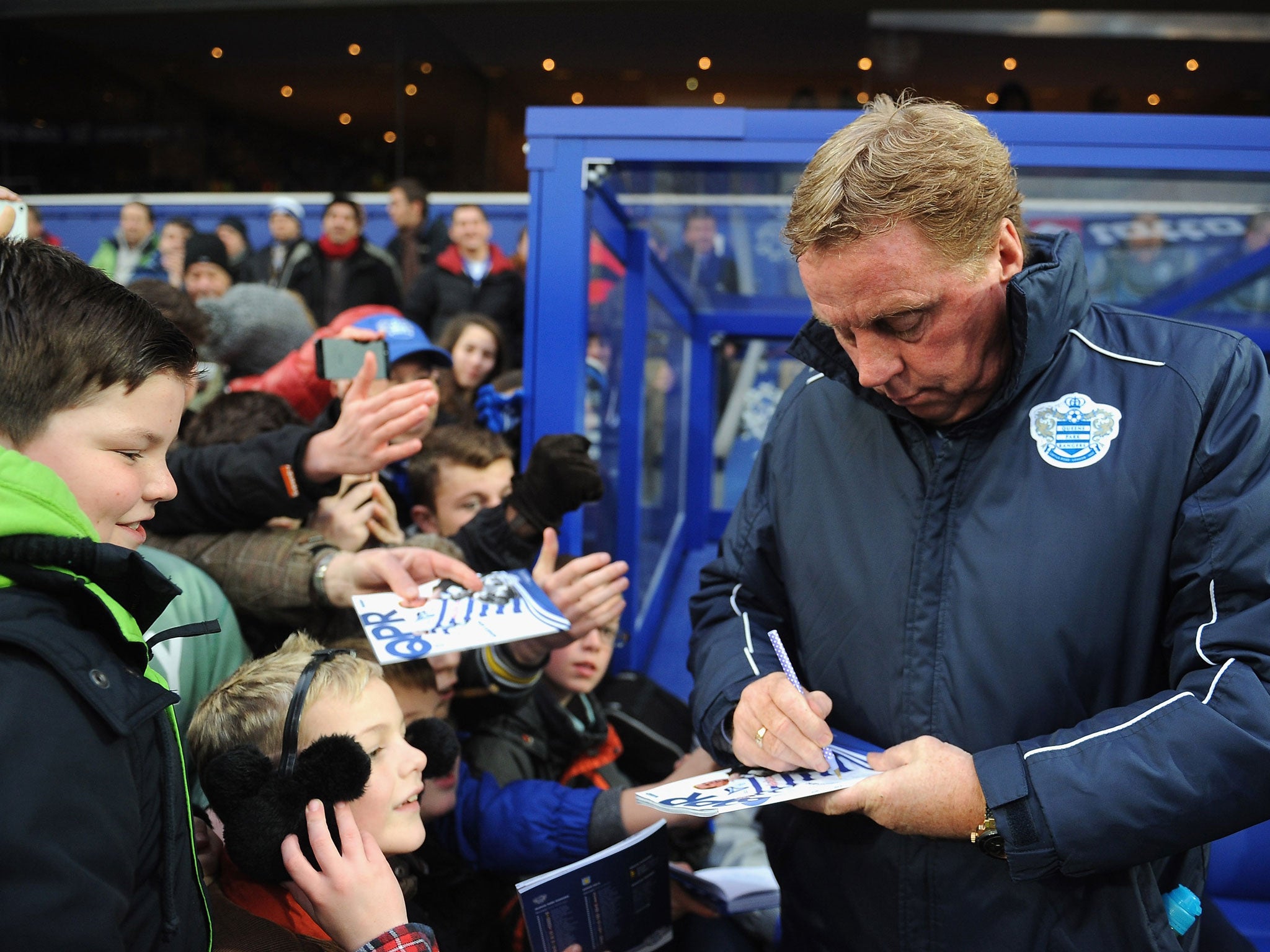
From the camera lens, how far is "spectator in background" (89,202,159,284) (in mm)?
6891

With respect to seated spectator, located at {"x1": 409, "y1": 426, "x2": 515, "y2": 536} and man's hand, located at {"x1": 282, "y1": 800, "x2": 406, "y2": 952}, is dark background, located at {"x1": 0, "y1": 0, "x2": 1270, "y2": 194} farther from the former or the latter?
man's hand, located at {"x1": 282, "y1": 800, "x2": 406, "y2": 952}

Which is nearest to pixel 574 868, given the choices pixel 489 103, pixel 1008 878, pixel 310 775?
pixel 310 775

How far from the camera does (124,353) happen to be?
1.07m

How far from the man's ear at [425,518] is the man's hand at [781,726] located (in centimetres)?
134

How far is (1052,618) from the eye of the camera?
1313 millimetres

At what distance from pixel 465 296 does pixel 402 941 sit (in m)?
4.34

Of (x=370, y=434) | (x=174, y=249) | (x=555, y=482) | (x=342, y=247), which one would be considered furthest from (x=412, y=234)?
(x=370, y=434)

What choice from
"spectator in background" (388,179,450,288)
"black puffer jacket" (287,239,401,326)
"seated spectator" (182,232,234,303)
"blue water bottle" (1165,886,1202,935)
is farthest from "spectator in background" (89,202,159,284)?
"blue water bottle" (1165,886,1202,935)

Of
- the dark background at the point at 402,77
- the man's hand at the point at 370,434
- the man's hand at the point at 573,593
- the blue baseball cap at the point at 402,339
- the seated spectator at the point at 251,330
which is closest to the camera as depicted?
the man's hand at the point at 370,434

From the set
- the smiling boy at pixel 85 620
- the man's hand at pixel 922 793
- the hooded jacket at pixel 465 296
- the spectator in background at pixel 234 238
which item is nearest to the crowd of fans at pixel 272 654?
the smiling boy at pixel 85 620

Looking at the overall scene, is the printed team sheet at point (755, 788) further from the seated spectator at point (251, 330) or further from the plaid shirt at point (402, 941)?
the seated spectator at point (251, 330)

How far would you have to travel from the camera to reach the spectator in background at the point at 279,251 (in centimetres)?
624

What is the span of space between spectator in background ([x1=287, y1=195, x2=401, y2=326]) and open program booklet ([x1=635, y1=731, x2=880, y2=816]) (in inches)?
192

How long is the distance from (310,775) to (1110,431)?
1.14 metres
